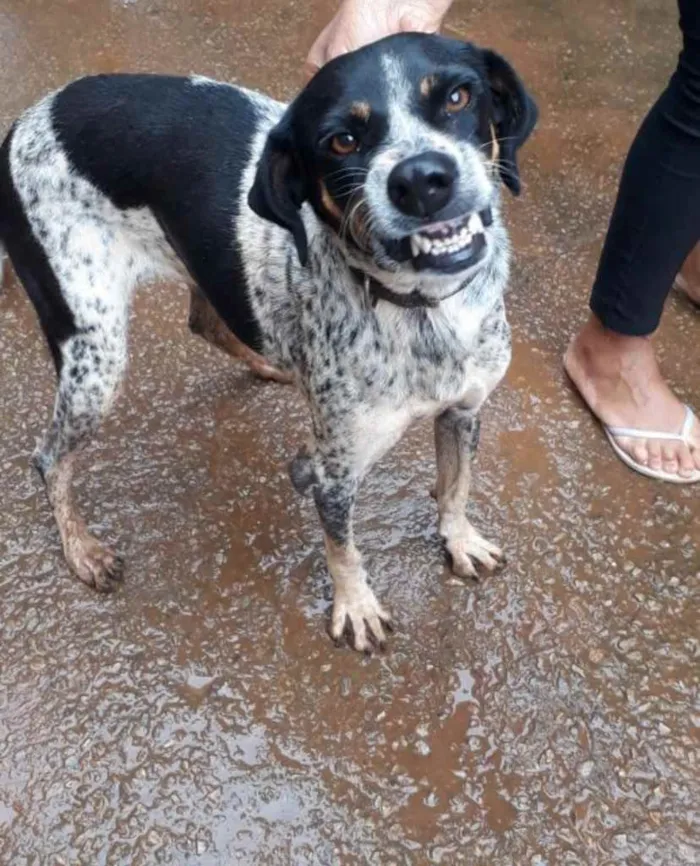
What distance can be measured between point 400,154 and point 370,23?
0.88m

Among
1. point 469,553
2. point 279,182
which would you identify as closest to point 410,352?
point 279,182

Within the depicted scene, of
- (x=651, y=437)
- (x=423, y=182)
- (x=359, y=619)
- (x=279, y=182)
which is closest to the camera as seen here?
(x=423, y=182)

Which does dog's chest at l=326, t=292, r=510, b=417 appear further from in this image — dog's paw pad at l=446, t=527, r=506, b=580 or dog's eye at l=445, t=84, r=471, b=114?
dog's paw pad at l=446, t=527, r=506, b=580

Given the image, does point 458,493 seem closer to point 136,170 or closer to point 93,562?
point 93,562

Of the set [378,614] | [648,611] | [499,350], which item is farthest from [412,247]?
[648,611]

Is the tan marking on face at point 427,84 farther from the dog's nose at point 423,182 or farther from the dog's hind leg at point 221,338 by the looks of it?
the dog's hind leg at point 221,338

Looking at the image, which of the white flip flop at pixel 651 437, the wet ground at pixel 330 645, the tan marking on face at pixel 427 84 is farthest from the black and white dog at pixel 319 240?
the white flip flop at pixel 651 437

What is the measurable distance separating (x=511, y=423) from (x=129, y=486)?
137cm

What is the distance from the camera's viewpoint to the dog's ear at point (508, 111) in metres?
2.02

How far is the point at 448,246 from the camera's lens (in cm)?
195

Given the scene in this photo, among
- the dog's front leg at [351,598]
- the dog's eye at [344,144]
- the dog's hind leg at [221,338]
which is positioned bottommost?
the dog's front leg at [351,598]

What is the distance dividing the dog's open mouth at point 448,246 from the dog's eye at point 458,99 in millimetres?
225

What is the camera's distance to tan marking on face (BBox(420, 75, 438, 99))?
1855 mm

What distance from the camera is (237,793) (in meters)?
2.37
